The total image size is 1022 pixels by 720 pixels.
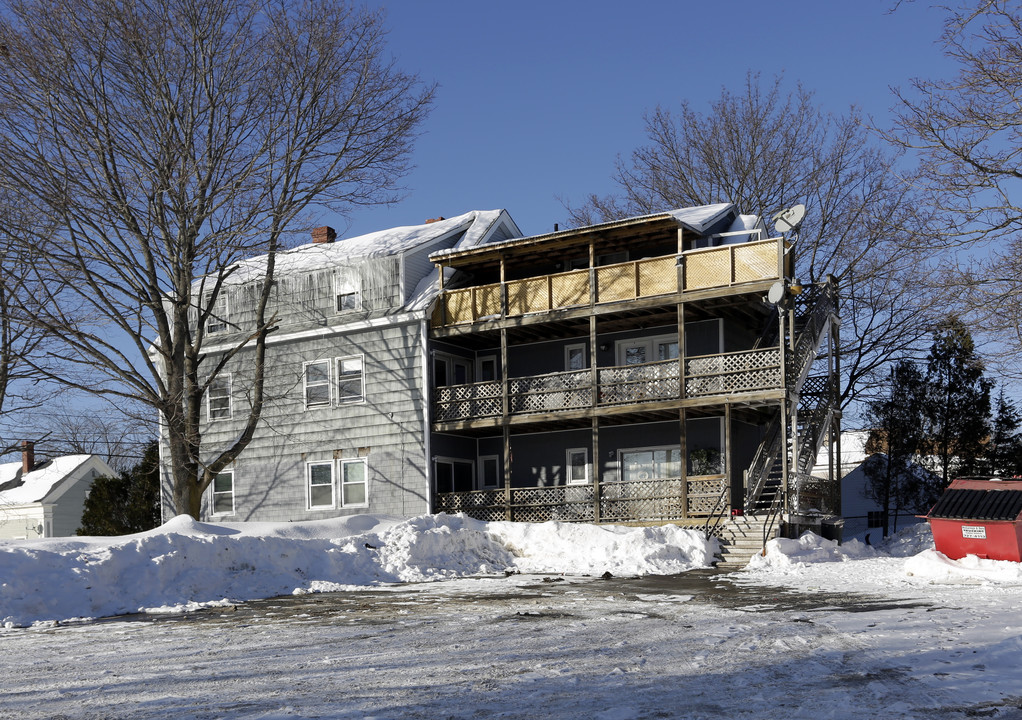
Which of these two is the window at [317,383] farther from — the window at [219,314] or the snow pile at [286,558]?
the snow pile at [286,558]

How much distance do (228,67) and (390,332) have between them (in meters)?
9.19

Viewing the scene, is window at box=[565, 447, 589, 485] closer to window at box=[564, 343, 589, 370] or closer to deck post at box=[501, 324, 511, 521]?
deck post at box=[501, 324, 511, 521]

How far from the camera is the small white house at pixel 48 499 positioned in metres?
46.9

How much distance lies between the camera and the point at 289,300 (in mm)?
31500

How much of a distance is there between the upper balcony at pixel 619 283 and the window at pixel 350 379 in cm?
291

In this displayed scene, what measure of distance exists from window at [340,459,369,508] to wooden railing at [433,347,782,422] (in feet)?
10.00

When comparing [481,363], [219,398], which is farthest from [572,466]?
[219,398]

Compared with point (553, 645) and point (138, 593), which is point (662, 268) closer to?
point (138, 593)

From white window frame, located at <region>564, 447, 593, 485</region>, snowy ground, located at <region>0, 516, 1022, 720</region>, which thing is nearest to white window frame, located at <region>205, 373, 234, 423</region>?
white window frame, located at <region>564, 447, 593, 485</region>

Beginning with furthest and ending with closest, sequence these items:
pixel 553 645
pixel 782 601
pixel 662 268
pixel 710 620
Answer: pixel 662 268
pixel 782 601
pixel 710 620
pixel 553 645

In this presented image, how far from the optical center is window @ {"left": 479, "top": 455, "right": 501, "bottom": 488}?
98.9 ft

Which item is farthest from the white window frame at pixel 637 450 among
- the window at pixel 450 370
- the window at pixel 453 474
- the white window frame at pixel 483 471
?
the window at pixel 450 370

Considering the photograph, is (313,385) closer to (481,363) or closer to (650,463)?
(481,363)

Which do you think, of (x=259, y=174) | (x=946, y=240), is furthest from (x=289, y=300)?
(x=946, y=240)
